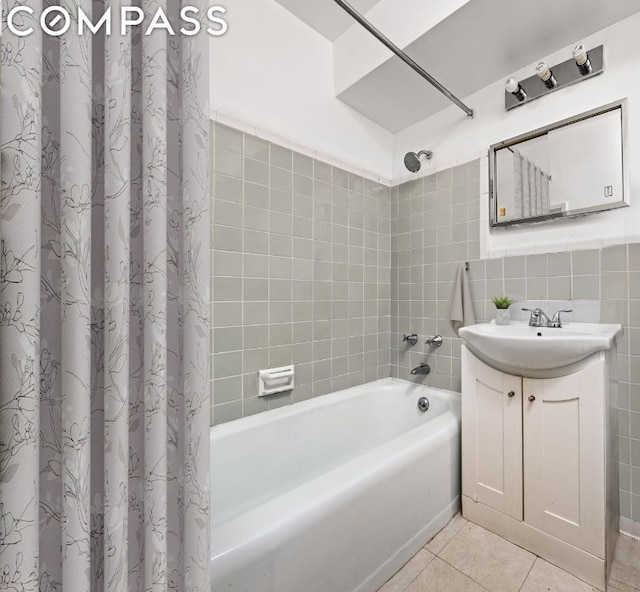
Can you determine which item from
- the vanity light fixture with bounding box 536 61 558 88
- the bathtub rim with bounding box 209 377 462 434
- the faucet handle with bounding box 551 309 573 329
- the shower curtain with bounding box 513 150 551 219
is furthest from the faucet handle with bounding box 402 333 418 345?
the vanity light fixture with bounding box 536 61 558 88

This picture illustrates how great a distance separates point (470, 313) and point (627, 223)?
78 centimetres

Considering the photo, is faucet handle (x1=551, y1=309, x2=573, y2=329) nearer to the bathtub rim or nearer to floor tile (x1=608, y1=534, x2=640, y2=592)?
the bathtub rim

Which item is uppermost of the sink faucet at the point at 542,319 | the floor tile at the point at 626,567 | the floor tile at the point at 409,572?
the sink faucet at the point at 542,319

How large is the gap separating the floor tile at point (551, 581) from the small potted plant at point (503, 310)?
39.4 inches

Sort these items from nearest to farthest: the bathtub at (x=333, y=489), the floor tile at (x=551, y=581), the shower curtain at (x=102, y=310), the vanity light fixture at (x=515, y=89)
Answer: the shower curtain at (x=102, y=310)
the bathtub at (x=333, y=489)
the floor tile at (x=551, y=581)
the vanity light fixture at (x=515, y=89)

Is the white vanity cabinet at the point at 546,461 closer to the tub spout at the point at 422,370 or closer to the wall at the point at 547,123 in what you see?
the tub spout at the point at 422,370

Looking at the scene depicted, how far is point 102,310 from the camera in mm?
497

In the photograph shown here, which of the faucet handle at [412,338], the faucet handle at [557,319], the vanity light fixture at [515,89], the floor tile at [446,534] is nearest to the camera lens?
the floor tile at [446,534]

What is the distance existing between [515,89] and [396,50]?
0.67 meters

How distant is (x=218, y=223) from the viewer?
1.51m

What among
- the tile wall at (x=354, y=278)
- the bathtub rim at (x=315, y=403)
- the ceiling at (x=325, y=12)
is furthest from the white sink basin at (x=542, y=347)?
the ceiling at (x=325, y=12)

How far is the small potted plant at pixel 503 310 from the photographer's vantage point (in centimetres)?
168

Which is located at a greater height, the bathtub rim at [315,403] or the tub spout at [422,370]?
the tub spout at [422,370]

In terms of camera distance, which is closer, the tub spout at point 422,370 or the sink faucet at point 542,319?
the sink faucet at point 542,319
